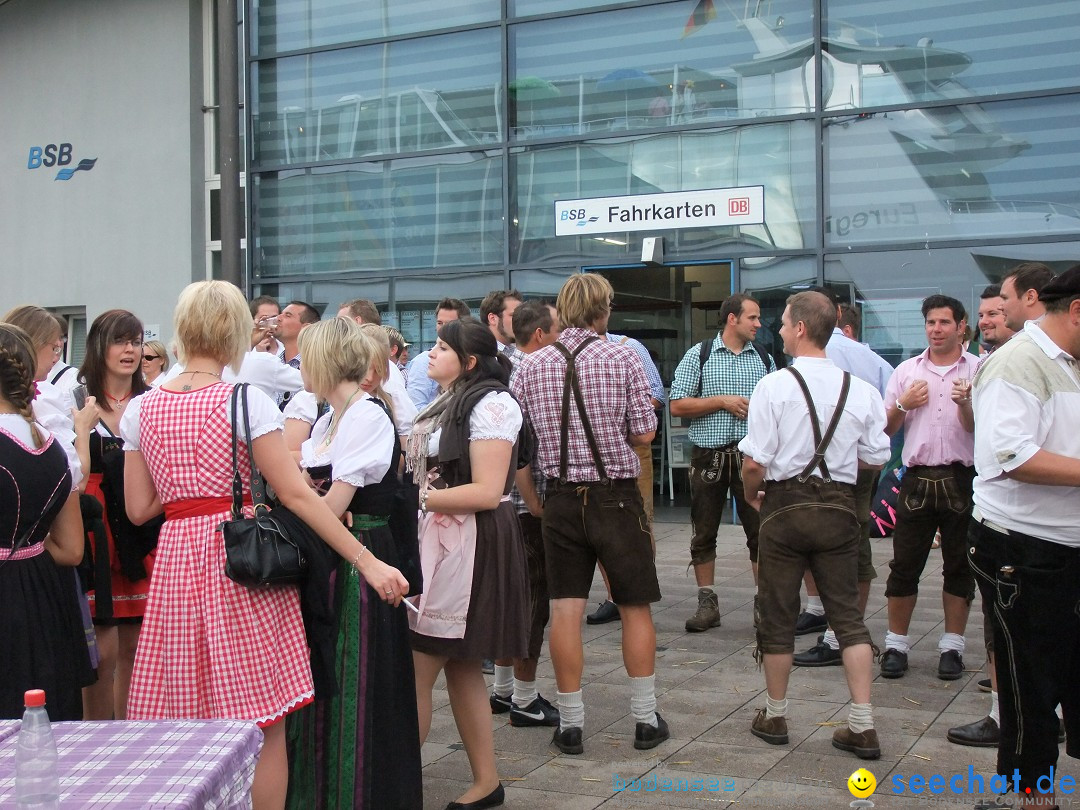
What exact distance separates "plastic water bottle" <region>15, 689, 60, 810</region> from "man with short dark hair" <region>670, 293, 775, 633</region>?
17.7ft

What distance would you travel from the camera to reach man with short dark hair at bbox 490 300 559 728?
5.14m

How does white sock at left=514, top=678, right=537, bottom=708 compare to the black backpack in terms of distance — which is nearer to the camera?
white sock at left=514, top=678, right=537, bottom=708

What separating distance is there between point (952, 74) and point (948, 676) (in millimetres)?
6768

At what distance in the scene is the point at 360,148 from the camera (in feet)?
42.4

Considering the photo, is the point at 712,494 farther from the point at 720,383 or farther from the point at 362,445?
the point at 362,445

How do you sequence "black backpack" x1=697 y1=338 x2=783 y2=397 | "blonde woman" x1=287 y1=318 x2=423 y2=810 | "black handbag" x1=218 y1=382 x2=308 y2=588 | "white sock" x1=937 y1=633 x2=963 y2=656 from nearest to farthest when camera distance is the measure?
"black handbag" x1=218 y1=382 x2=308 y2=588 → "blonde woman" x1=287 y1=318 x2=423 y2=810 → "white sock" x1=937 y1=633 x2=963 y2=656 → "black backpack" x1=697 y1=338 x2=783 y2=397

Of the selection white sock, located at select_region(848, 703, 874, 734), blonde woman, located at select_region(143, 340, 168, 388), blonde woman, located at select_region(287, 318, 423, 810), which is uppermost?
blonde woman, located at select_region(143, 340, 168, 388)

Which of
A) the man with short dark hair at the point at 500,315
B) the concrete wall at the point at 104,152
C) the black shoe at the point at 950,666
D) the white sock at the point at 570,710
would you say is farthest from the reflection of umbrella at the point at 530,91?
the white sock at the point at 570,710

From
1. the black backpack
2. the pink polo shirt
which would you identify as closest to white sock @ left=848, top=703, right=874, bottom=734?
the pink polo shirt

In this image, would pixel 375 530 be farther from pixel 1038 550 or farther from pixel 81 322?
pixel 81 322

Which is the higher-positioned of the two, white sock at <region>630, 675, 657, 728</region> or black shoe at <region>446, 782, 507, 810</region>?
white sock at <region>630, 675, 657, 728</region>

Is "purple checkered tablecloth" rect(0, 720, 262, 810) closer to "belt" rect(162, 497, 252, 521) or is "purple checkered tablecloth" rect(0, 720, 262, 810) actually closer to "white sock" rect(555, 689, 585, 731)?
"belt" rect(162, 497, 252, 521)

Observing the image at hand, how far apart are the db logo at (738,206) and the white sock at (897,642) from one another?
19.9ft

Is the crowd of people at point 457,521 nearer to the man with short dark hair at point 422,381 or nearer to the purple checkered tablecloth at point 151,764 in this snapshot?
the purple checkered tablecloth at point 151,764
